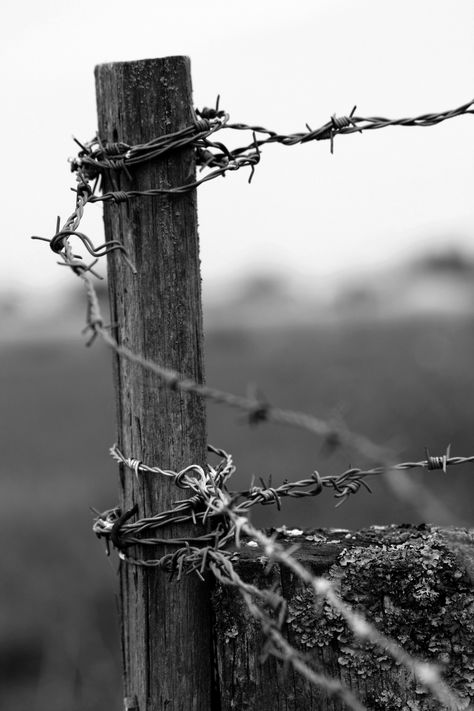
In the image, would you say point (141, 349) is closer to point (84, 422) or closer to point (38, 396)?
point (84, 422)

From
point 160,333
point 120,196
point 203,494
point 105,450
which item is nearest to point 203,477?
point 203,494

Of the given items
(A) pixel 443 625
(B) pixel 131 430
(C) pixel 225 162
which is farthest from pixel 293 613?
(C) pixel 225 162

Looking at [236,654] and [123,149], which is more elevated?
[123,149]

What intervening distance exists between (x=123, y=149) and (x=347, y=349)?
1107cm

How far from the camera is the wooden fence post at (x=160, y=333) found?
2.22 metres

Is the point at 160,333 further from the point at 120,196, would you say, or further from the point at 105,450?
the point at 105,450

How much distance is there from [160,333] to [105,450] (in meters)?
8.30

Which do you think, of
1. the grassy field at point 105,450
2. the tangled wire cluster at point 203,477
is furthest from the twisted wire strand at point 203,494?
the grassy field at point 105,450

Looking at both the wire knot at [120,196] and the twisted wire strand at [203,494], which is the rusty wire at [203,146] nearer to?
the wire knot at [120,196]

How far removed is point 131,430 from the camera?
2.27 meters

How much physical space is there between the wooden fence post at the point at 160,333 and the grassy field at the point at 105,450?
12.4ft

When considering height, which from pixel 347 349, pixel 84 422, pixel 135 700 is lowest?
pixel 135 700

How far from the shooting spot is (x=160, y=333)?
2.23 metres

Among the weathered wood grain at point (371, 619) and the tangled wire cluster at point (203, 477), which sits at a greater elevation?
the tangled wire cluster at point (203, 477)
